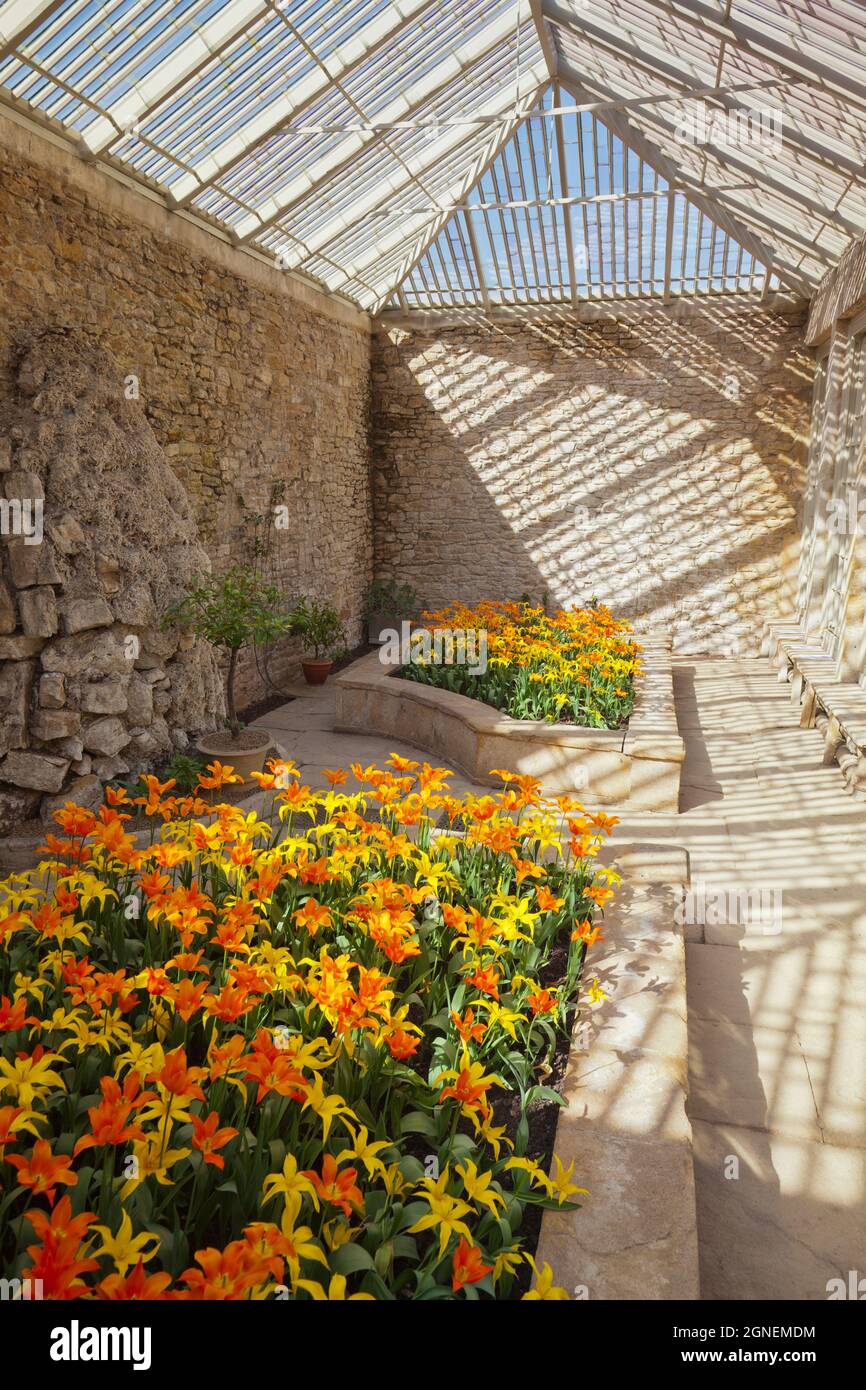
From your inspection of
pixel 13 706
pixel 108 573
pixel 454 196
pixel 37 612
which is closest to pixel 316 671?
pixel 108 573

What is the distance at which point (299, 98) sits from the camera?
6348mm

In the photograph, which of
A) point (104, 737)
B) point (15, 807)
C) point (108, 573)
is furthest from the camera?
point (108, 573)

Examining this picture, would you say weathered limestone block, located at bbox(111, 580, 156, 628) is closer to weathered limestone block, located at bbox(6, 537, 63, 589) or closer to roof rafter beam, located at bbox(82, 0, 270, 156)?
weathered limestone block, located at bbox(6, 537, 63, 589)

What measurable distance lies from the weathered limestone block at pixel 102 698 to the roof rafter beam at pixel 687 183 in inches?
274

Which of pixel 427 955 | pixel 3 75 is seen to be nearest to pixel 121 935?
pixel 427 955

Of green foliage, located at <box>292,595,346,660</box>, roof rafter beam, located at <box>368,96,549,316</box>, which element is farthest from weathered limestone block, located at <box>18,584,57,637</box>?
roof rafter beam, located at <box>368,96,549,316</box>

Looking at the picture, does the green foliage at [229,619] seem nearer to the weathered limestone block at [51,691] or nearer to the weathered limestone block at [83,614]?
the weathered limestone block at [83,614]

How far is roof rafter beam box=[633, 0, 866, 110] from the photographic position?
197 inches

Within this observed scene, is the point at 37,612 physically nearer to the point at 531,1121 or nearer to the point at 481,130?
the point at 531,1121

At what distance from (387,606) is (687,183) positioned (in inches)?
221

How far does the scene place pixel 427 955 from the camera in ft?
9.53

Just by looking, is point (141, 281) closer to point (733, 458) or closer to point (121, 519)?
point (121, 519)

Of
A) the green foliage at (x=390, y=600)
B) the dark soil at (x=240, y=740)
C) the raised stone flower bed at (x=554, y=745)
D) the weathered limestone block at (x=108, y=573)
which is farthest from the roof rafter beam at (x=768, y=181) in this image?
the dark soil at (x=240, y=740)

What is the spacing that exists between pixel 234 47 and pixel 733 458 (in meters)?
6.80
